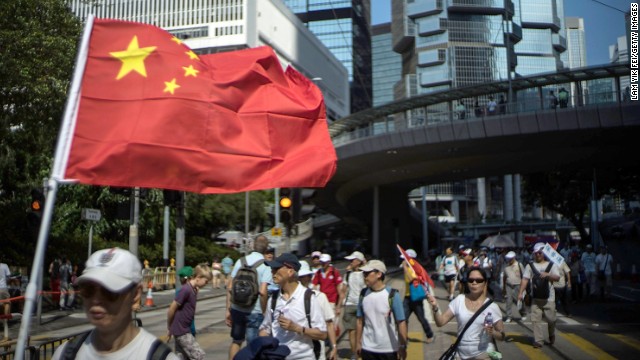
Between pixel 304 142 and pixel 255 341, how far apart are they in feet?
9.27

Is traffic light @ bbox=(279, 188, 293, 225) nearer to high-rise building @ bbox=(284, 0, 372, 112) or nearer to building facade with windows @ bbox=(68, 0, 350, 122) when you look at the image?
building facade with windows @ bbox=(68, 0, 350, 122)

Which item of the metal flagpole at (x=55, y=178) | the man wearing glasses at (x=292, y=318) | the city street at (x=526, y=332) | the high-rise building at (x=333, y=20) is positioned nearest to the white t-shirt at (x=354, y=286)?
the city street at (x=526, y=332)

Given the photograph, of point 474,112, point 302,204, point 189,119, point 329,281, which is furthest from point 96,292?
point 474,112

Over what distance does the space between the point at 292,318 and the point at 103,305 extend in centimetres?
330

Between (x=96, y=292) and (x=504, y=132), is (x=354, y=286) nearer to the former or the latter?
(x=96, y=292)

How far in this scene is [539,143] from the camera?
144 feet

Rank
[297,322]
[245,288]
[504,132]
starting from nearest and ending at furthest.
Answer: [297,322] → [245,288] → [504,132]

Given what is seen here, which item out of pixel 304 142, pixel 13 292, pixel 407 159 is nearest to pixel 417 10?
pixel 407 159

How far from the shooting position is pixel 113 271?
8.51 feet

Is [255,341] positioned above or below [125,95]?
below

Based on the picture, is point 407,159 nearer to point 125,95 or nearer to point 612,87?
point 612,87

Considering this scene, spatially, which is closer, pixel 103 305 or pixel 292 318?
pixel 103 305

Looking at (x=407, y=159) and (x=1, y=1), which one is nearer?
(x=1, y=1)

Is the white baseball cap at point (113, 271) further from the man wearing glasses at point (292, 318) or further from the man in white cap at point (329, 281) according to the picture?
the man in white cap at point (329, 281)
